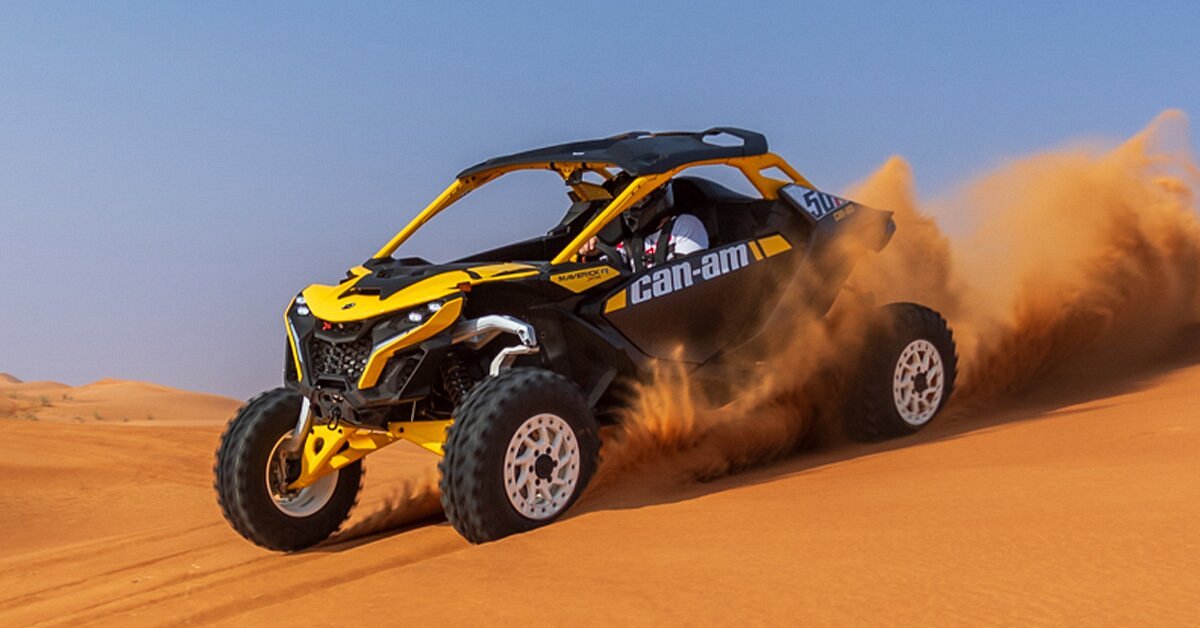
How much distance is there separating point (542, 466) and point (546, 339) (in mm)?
933

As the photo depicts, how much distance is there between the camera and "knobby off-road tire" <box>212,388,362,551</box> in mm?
6629

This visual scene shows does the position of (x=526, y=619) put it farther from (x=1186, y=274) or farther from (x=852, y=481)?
(x=1186, y=274)

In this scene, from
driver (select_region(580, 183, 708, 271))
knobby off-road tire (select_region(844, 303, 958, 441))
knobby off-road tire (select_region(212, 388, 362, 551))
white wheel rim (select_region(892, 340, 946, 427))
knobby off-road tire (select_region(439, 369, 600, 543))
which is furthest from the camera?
white wheel rim (select_region(892, 340, 946, 427))

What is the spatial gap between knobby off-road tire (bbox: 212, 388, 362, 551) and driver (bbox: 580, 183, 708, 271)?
1.97 meters

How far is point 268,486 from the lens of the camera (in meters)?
6.73

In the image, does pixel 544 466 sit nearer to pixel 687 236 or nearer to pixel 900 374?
pixel 687 236

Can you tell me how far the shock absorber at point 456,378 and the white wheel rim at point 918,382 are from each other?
2978 mm

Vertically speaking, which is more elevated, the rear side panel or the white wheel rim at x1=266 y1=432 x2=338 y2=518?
the rear side panel

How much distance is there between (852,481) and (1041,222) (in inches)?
231

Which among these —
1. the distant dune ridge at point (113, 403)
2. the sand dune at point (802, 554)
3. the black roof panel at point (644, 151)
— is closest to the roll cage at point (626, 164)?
the black roof panel at point (644, 151)

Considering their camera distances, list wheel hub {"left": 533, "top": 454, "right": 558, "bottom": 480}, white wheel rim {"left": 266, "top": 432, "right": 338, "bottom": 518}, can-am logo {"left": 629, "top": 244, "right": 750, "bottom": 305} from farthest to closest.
A: can-am logo {"left": 629, "top": 244, "right": 750, "bottom": 305}
white wheel rim {"left": 266, "top": 432, "right": 338, "bottom": 518}
wheel hub {"left": 533, "top": 454, "right": 558, "bottom": 480}

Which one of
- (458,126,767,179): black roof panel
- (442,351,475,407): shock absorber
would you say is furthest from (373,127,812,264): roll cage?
(442,351,475,407): shock absorber

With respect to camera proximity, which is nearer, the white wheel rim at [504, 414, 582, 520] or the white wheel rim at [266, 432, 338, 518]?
the white wheel rim at [504, 414, 582, 520]

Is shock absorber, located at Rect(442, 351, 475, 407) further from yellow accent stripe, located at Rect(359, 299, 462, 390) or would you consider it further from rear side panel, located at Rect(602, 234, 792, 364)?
rear side panel, located at Rect(602, 234, 792, 364)
